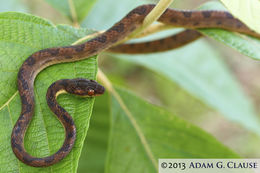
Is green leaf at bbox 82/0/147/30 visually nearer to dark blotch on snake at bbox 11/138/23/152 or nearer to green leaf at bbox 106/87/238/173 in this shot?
green leaf at bbox 106/87/238/173

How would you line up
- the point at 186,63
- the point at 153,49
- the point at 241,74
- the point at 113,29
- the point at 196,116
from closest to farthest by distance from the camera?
the point at 113,29 < the point at 153,49 < the point at 186,63 < the point at 196,116 < the point at 241,74

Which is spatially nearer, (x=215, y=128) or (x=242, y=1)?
(x=242, y=1)

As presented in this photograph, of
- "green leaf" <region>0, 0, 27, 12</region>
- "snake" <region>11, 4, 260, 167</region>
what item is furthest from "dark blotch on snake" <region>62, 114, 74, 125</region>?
"green leaf" <region>0, 0, 27, 12</region>

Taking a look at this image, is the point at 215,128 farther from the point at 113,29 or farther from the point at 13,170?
the point at 13,170

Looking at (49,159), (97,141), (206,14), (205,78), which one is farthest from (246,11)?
(205,78)

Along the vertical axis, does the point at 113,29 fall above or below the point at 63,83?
above

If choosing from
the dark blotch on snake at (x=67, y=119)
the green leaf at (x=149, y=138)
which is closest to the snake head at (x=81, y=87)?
the dark blotch on snake at (x=67, y=119)

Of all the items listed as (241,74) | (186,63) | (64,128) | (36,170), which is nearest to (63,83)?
(64,128)
